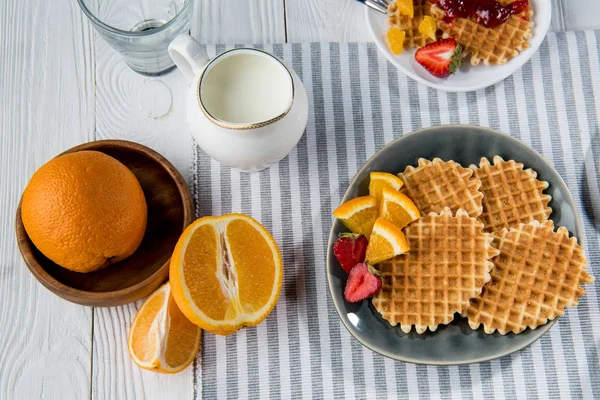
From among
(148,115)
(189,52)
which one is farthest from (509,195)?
(148,115)

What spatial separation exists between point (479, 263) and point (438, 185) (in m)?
0.19

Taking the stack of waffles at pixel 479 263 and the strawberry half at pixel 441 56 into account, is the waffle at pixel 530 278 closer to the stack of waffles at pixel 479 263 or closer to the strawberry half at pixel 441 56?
the stack of waffles at pixel 479 263

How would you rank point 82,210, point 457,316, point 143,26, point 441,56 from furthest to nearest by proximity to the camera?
point 143,26, point 441,56, point 457,316, point 82,210

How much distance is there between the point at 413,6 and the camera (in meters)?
1.51

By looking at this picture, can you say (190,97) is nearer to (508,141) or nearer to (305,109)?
(305,109)

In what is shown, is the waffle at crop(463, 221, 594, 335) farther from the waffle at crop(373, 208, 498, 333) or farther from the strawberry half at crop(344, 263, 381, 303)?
the strawberry half at crop(344, 263, 381, 303)

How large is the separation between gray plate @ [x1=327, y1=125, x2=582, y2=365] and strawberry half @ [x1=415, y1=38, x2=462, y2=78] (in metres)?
0.16

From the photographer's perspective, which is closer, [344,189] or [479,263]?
[479,263]

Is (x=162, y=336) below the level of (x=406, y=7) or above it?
below

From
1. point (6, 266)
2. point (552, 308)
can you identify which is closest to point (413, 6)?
point (552, 308)

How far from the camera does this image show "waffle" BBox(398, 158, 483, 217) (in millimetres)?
1348

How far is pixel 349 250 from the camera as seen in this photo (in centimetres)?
128

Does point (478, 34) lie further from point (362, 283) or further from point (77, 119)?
point (77, 119)

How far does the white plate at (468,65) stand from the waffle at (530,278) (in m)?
0.36
